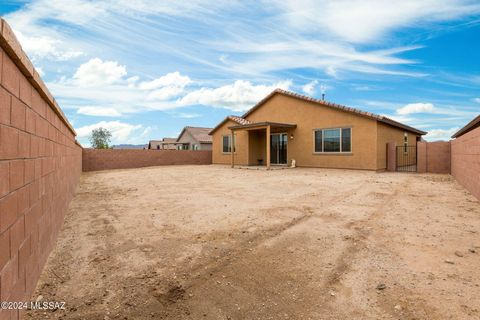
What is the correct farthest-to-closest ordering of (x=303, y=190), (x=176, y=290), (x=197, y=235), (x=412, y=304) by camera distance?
(x=303, y=190) < (x=197, y=235) < (x=176, y=290) < (x=412, y=304)

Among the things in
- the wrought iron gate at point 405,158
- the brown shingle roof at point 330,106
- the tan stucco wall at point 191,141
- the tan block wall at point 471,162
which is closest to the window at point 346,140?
the brown shingle roof at point 330,106

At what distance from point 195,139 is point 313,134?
22962 mm

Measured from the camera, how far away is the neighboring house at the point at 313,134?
1516 cm

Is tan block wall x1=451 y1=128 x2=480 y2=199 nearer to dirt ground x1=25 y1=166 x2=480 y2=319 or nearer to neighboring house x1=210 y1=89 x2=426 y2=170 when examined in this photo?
dirt ground x1=25 y1=166 x2=480 y2=319

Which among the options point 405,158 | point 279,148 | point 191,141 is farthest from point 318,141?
point 191,141

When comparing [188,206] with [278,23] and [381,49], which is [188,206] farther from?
[381,49]

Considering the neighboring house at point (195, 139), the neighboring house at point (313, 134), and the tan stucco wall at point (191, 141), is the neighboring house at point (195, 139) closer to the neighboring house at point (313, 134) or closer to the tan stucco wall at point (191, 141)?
the tan stucco wall at point (191, 141)

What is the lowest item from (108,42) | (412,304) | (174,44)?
(412,304)

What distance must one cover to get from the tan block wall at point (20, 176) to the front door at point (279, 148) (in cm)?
1710

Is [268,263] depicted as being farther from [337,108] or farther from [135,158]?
[135,158]

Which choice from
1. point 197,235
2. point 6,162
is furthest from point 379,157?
point 6,162

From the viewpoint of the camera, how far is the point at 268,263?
3.47 m

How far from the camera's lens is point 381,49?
15680 millimetres

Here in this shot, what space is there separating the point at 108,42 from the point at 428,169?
670 inches
